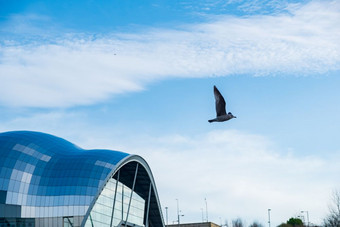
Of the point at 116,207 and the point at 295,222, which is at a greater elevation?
the point at 295,222

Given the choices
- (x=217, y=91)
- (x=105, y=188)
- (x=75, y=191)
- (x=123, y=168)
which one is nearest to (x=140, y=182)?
(x=123, y=168)

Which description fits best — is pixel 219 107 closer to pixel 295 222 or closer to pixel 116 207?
pixel 116 207

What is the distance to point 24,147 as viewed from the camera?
76.7 meters

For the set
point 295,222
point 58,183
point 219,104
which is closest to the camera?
point 219,104

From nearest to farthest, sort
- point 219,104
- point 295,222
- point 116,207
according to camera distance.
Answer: point 219,104
point 116,207
point 295,222

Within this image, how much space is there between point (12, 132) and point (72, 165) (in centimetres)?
1085

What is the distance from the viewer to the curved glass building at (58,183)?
235 feet

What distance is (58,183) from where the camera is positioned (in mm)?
74688

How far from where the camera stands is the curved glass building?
71.8 m

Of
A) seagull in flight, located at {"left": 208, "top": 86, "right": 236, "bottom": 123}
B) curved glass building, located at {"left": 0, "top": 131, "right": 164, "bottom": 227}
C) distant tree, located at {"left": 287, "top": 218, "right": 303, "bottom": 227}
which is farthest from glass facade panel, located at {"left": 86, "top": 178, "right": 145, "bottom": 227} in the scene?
distant tree, located at {"left": 287, "top": 218, "right": 303, "bottom": 227}

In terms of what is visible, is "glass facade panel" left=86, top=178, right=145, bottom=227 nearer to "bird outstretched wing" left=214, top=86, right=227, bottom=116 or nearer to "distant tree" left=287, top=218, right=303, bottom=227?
"bird outstretched wing" left=214, top=86, right=227, bottom=116

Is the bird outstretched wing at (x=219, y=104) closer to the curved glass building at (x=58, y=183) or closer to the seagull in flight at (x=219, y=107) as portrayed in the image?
the seagull in flight at (x=219, y=107)

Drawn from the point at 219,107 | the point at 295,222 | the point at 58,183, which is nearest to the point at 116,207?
the point at 58,183

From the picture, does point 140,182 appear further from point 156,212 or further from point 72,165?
point 72,165
